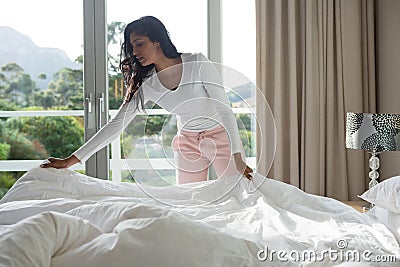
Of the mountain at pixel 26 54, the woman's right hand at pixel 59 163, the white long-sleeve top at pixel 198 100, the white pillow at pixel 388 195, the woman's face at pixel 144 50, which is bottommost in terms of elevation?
the white pillow at pixel 388 195

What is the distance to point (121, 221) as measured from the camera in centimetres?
139

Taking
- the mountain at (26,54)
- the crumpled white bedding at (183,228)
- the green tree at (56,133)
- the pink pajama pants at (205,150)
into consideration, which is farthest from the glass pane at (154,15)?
the pink pajama pants at (205,150)

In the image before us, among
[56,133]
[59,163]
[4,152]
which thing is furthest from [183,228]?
[4,152]

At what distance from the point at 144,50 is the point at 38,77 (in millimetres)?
1762

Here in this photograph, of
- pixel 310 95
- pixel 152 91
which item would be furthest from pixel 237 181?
pixel 310 95

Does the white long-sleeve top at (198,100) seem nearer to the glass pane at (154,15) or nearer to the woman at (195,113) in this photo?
the woman at (195,113)

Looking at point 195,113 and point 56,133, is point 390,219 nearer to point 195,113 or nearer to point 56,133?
point 195,113

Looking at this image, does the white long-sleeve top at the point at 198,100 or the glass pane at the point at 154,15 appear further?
the glass pane at the point at 154,15

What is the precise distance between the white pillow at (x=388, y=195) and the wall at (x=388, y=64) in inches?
62.4

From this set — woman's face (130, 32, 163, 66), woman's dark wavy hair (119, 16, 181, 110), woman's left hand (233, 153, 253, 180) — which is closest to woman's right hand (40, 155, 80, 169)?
woman's dark wavy hair (119, 16, 181, 110)

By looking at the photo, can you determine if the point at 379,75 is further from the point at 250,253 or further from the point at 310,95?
the point at 250,253

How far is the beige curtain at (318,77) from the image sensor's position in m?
4.07

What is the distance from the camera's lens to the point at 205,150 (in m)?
2.02

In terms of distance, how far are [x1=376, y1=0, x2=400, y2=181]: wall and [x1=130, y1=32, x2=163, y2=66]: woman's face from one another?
6.73 ft
